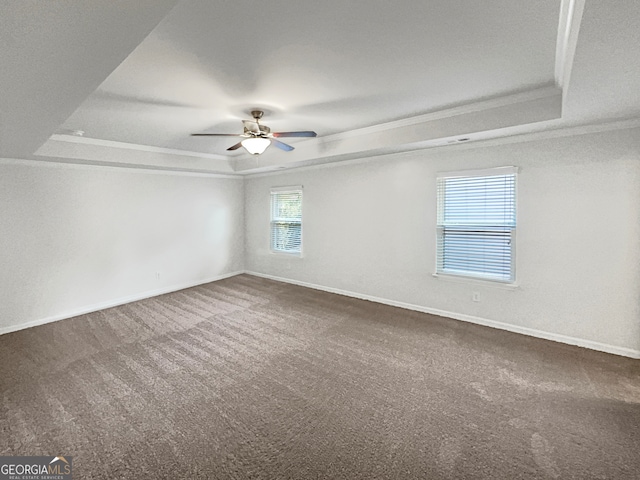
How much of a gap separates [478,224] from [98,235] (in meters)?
5.71

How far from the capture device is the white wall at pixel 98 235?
4.24 meters

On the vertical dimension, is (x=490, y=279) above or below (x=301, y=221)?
→ below

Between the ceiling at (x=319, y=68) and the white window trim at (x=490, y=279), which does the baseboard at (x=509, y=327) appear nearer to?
the white window trim at (x=490, y=279)

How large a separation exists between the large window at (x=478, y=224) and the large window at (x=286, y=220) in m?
2.85

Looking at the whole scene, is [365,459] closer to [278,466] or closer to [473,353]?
[278,466]

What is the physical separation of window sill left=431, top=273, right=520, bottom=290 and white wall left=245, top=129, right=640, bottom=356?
Result: 0.04 m

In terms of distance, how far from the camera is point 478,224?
4.09m

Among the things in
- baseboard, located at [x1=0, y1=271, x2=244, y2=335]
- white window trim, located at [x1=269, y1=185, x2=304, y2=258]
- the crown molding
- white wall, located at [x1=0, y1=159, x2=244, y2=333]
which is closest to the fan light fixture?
white window trim, located at [x1=269, y1=185, x2=304, y2=258]

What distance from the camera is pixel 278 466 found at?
187 centimetres

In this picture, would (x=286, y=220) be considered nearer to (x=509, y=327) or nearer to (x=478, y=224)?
(x=478, y=224)

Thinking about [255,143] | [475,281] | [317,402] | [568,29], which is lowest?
[317,402]

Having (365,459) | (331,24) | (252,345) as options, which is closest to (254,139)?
(331,24)

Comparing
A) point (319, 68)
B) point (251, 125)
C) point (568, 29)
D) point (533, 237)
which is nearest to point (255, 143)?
point (251, 125)

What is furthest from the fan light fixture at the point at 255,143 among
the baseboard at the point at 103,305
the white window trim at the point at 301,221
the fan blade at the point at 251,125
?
the baseboard at the point at 103,305
